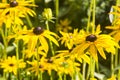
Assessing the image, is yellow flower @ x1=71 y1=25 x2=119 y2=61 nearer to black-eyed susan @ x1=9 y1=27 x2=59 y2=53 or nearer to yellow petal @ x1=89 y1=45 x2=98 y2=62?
yellow petal @ x1=89 y1=45 x2=98 y2=62

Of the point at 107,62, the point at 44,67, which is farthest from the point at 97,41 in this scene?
the point at 107,62

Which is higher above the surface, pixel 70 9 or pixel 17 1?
pixel 17 1

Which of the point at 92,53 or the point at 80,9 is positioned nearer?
the point at 92,53

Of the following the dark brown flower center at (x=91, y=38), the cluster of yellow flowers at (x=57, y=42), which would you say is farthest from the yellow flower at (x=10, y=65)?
the dark brown flower center at (x=91, y=38)

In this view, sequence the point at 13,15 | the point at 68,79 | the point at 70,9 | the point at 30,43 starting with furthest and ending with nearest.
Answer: the point at 70,9 → the point at 68,79 → the point at 13,15 → the point at 30,43

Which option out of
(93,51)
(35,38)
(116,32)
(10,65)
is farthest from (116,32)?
(10,65)

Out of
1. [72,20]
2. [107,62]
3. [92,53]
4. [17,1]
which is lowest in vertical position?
[107,62]

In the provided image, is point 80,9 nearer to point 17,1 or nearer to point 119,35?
point 17,1

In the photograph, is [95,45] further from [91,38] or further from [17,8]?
[17,8]

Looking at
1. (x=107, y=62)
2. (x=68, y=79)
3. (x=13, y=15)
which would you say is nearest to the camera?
(x=13, y=15)

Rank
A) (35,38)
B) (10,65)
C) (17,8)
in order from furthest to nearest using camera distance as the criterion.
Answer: (10,65) → (17,8) → (35,38)

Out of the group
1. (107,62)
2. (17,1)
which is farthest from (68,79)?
(17,1)
